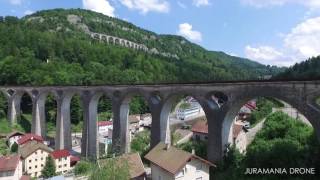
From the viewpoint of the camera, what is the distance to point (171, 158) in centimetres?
3322

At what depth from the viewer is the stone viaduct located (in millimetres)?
30234

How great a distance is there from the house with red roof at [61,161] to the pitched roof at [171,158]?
2218 centimetres

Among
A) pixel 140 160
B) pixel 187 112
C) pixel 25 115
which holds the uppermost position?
pixel 25 115

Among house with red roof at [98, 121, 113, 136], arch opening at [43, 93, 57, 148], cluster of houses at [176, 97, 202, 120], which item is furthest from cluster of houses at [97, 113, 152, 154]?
cluster of houses at [176, 97, 202, 120]

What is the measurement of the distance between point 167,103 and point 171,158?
11394mm

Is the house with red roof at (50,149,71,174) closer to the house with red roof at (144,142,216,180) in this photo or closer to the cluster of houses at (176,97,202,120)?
the house with red roof at (144,142,216,180)

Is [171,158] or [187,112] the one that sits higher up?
[171,158]

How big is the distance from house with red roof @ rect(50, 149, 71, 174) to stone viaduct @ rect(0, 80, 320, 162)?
3.76 m

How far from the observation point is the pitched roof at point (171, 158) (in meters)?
31.3

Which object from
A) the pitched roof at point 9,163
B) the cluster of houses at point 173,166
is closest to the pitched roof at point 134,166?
the cluster of houses at point 173,166

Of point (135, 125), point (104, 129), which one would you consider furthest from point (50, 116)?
point (135, 125)

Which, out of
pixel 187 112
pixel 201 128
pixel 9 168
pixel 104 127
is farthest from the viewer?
pixel 187 112

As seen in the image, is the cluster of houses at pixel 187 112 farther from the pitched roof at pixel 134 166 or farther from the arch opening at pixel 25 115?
the pitched roof at pixel 134 166

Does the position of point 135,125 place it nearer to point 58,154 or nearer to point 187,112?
point 187,112
